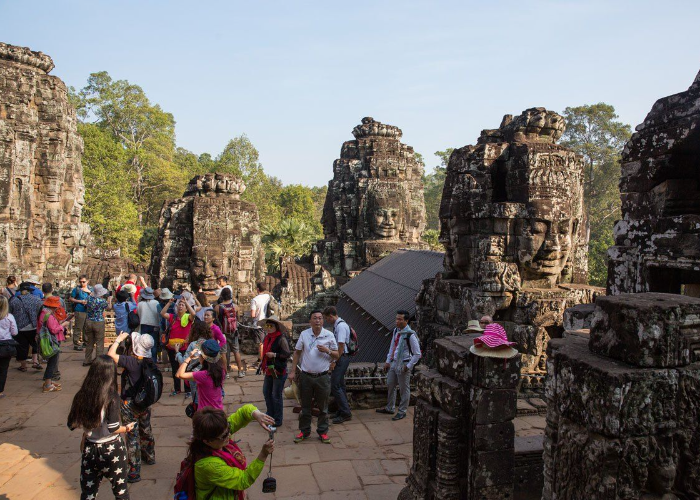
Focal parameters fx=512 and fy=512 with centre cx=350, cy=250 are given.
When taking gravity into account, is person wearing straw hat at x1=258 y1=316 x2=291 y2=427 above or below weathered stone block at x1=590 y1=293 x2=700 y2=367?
below

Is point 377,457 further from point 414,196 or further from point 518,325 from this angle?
point 414,196

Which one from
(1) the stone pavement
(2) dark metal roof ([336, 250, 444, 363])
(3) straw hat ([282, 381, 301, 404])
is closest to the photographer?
(1) the stone pavement

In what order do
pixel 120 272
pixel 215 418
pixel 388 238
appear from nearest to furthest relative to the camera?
pixel 215 418 < pixel 120 272 < pixel 388 238

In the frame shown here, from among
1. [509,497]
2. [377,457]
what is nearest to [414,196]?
[377,457]

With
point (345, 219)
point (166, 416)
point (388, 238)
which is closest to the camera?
point (166, 416)

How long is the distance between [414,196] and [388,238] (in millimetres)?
4169

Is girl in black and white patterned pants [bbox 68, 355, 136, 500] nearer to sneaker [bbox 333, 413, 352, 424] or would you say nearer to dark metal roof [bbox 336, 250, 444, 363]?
sneaker [bbox 333, 413, 352, 424]

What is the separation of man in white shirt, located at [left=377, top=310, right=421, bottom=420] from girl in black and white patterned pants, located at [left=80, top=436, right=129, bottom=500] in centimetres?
338

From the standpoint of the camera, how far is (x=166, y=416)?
664 cm

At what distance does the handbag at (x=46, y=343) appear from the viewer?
734 centimetres

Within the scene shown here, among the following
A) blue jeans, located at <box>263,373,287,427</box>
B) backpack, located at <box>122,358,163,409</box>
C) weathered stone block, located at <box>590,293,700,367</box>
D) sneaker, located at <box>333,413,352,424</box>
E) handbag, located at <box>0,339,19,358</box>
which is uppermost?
weathered stone block, located at <box>590,293,700,367</box>

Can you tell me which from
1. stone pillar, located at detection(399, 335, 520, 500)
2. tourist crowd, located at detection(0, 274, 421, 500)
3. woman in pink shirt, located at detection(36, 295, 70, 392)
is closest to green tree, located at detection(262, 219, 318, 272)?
tourist crowd, located at detection(0, 274, 421, 500)

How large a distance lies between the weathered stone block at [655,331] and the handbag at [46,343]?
7469 millimetres

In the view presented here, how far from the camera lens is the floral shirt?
850 centimetres
